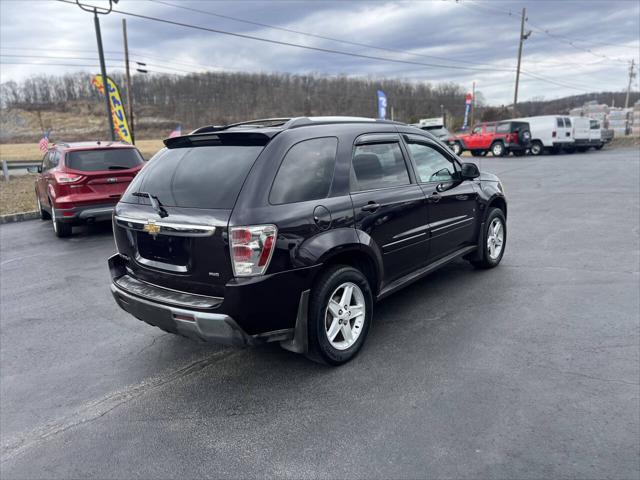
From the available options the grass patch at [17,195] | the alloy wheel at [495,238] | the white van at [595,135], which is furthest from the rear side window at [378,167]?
the white van at [595,135]

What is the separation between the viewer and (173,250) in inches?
123

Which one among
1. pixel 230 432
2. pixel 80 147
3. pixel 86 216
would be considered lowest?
pixel 230 432

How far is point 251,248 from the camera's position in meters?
2.87

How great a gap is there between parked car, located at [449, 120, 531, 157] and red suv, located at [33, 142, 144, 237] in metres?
19.0

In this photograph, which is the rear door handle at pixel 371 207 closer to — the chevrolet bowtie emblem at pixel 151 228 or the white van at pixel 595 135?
the chevrolet bowtie emblem at pixel 151 228

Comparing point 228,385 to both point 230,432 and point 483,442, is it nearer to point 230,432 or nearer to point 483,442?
point 230,432

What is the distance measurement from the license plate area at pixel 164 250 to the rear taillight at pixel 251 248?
38 cm

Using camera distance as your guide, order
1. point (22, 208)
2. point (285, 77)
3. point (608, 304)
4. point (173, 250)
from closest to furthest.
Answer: point (173, 250)
point (608, 304)
point (22, 208)
point (285, 77)

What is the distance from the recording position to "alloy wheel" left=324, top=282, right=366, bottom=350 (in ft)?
11.1

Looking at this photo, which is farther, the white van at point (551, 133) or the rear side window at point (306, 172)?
the white van at point (551, 133)

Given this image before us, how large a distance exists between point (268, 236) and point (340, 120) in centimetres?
151

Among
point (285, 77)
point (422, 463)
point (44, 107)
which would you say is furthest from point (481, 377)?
point (44, 107)

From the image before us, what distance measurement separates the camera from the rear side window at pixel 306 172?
10.2 ft

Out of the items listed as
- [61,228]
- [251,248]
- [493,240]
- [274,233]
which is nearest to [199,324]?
[251,248]
